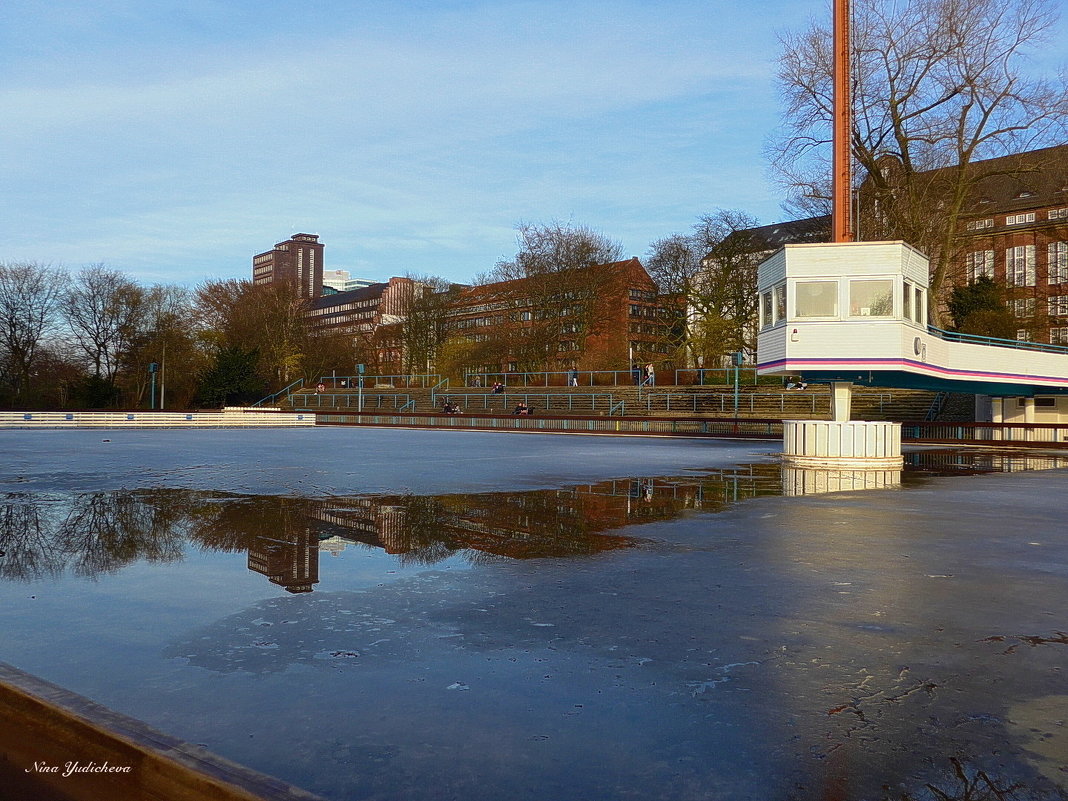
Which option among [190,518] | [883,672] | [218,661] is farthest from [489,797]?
[190,518]

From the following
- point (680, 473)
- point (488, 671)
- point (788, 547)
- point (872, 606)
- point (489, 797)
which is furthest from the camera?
point (680, 473)

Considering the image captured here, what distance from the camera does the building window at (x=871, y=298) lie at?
1977 centimetres

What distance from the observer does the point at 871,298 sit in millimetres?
19844

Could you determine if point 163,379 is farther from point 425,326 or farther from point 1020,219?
point 1020,219

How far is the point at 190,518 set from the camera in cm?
956

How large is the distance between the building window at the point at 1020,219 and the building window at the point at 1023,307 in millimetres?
36338

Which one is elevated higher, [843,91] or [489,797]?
[843,91]

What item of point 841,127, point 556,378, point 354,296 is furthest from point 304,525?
point 354,296

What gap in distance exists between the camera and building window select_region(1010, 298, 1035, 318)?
43325 mm

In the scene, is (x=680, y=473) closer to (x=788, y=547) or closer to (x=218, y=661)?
(x=788, y=547)

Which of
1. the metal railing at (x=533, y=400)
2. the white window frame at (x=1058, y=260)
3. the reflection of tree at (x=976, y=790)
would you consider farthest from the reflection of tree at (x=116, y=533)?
the white window frame at (x=1058, y=260)

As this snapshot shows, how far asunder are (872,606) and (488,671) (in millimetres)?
2889

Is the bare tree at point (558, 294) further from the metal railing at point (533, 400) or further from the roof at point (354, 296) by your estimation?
the roof at point (354, 296)

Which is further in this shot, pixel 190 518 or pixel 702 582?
pixel 190 518
